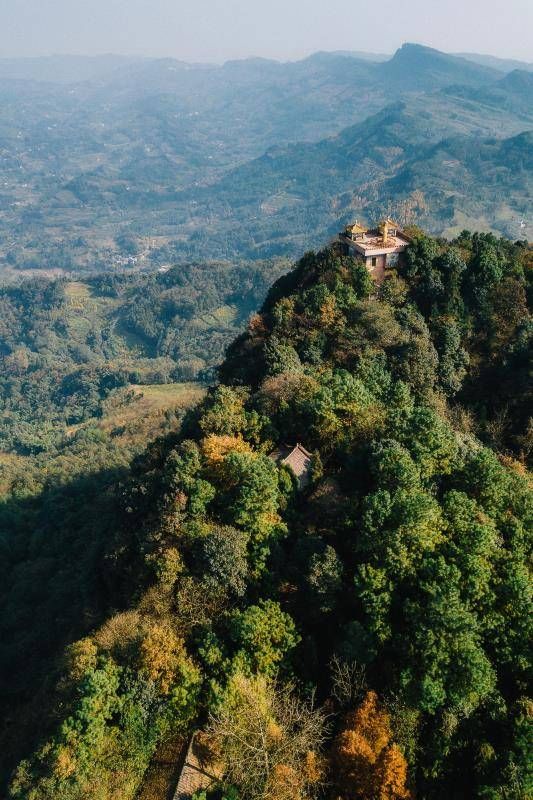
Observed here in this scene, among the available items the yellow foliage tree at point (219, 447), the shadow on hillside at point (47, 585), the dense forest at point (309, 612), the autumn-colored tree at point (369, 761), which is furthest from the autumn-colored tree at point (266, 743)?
the yellow foliage tree at point (219, 447)

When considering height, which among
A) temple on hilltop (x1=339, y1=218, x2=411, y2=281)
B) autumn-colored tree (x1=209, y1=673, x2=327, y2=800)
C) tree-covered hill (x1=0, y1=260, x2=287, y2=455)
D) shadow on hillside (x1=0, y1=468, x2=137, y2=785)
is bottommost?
tree-covered hill (x1=0, y1=260, x2=287, y2=455)

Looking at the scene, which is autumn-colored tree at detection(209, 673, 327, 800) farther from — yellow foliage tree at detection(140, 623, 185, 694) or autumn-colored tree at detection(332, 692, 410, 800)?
yellow foliage tree at detection(140, 623, 185, 694)

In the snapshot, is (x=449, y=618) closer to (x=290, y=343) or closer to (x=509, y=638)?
(x=509, y=638)

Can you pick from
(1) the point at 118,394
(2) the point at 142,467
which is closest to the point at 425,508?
(2) the point at 142,467

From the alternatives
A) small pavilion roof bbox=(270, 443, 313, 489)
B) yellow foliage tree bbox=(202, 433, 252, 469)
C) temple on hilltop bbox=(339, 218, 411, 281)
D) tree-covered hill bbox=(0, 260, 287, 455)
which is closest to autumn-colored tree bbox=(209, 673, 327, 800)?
yellow foliage tree bbox=(202, 433, 252, 469)

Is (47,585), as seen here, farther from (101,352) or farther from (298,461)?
(101,352)

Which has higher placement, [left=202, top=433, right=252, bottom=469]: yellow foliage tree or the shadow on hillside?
[left=202, top=433, right=252, bottom=469]: yellow foliage tree
